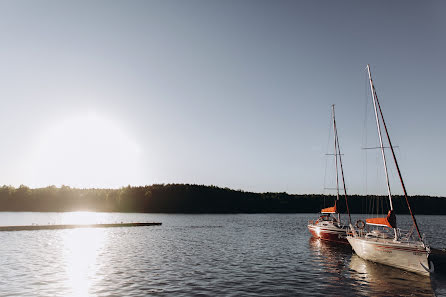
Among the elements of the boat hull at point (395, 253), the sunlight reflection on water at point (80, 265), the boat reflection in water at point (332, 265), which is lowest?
the boat reflection in water at point (332, 265)

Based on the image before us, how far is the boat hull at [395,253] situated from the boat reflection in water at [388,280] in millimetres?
645

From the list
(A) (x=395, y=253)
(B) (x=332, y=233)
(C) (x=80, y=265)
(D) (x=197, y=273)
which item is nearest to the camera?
(D) (x=197, y=273)

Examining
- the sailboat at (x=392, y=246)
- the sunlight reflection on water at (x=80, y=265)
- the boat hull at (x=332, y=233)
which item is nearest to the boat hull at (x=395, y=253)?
the sailboat at (x=392, y=246)

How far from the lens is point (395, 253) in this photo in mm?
29062

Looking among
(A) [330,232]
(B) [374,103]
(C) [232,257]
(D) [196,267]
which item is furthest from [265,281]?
(A) [330,232]

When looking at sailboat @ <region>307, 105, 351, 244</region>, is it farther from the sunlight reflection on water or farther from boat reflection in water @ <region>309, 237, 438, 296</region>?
the sunlight reflection on water

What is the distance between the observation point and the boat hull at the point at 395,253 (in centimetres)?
2688

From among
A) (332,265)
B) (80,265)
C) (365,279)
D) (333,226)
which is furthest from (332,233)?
(80,265)

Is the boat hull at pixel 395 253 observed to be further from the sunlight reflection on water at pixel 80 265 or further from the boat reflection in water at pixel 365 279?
the sunlight reflection on water at pixel 80 265

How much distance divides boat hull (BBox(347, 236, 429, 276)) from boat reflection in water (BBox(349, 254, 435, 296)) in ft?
2.12

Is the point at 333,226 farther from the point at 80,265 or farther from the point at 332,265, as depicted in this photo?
the point at 80,265

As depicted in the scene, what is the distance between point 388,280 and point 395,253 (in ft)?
14.1

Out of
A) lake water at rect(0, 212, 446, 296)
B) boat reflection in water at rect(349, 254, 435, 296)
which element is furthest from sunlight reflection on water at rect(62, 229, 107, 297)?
boat reflection in water at rect(349, 254, 435, 296)

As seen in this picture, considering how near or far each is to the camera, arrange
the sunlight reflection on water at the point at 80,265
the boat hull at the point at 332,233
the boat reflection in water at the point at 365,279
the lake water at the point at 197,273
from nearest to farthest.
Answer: the lake water at the point at 197,273 → the sunlight reflection on water at the point at 80,265 → the boat reflection in water at the point at 365,279 → the boat hull at the point at 332,233
